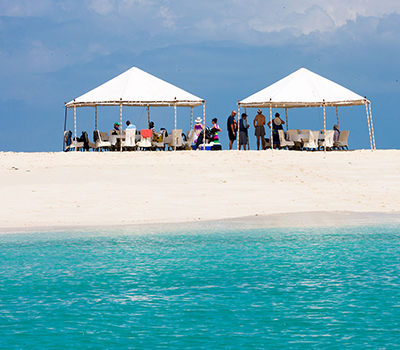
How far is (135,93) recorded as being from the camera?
2603 cm

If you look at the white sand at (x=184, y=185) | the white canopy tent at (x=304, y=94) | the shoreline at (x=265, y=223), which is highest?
the white canopy tent at (x=304, y=94)

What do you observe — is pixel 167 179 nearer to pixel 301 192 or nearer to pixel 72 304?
pixel 301 192

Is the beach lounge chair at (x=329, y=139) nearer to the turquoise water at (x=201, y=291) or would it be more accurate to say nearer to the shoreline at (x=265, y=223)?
the shoreline at (x=265, y=223)

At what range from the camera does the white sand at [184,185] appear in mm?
15211

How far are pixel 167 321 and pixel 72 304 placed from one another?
1.26m

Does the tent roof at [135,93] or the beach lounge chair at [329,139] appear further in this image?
the beach lounge chair at [329,139]

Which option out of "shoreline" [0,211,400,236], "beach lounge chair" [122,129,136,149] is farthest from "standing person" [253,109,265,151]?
"shoreline" [0,211,400,236]

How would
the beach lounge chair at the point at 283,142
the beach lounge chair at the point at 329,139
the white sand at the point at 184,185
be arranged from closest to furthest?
the white sand at the point at 184,185
the beach lounge chair at the point at 329,139
the beach lounge chair at the point at 283,142

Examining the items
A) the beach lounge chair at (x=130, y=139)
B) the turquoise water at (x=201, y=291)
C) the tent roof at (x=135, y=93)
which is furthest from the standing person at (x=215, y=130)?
the turquoise water at (x=201, y=291)

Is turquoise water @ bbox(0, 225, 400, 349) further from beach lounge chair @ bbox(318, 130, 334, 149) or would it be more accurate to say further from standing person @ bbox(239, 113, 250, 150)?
beach lounge chair @ bbox(318, 130, 334, 149)

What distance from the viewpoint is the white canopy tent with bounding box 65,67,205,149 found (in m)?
25.8

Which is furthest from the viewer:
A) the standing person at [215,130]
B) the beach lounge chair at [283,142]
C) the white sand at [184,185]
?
the beach lounge chair at [283,142]

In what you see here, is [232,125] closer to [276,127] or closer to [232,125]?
[232,125]

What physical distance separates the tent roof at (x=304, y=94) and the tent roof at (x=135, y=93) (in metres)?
2.66
